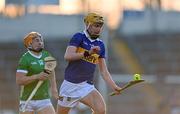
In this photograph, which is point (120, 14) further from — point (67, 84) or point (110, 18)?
point (67, 84)

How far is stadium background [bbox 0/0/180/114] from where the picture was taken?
1709 centimetres

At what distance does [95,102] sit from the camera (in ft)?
24.3

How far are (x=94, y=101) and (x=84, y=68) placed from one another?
38 centimetres

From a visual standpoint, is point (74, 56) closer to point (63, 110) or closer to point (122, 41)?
point (63, 110)

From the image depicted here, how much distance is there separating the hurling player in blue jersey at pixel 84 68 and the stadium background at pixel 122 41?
30.6ft

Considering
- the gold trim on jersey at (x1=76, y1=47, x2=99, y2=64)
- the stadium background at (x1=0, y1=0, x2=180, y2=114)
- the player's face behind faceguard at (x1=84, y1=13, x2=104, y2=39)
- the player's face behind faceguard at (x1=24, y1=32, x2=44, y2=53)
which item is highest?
the player's face behind faceguard at (x1=84, y1=13, x2=104, y2=39)

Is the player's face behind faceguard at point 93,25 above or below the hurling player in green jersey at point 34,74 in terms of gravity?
above

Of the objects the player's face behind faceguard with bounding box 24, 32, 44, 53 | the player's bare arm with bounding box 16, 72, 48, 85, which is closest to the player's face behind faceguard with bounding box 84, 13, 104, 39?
the player's face behind faceguard with bounding box 24, 32, 44, 53

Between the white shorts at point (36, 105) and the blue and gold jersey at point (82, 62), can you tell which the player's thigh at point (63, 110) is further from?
the blue and gold jersey at point (82, 62)

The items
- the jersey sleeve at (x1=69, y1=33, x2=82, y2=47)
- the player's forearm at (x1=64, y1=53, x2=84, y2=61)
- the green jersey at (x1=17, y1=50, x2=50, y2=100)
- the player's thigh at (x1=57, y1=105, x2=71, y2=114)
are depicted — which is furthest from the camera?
the player's thigh at (x1=57, y1=105, x2=71, y2=114)

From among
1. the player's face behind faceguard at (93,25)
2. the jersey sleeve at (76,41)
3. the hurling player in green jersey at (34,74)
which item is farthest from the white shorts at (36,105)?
the player's face behind faceguard at (93,25)

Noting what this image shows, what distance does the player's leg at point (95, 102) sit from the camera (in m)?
7.35

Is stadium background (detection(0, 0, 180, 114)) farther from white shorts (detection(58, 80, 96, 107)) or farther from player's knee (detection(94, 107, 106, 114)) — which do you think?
player's knee (detection(94, 107, 106, 114))

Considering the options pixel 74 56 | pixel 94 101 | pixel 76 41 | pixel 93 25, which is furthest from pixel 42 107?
pixel 93 25
